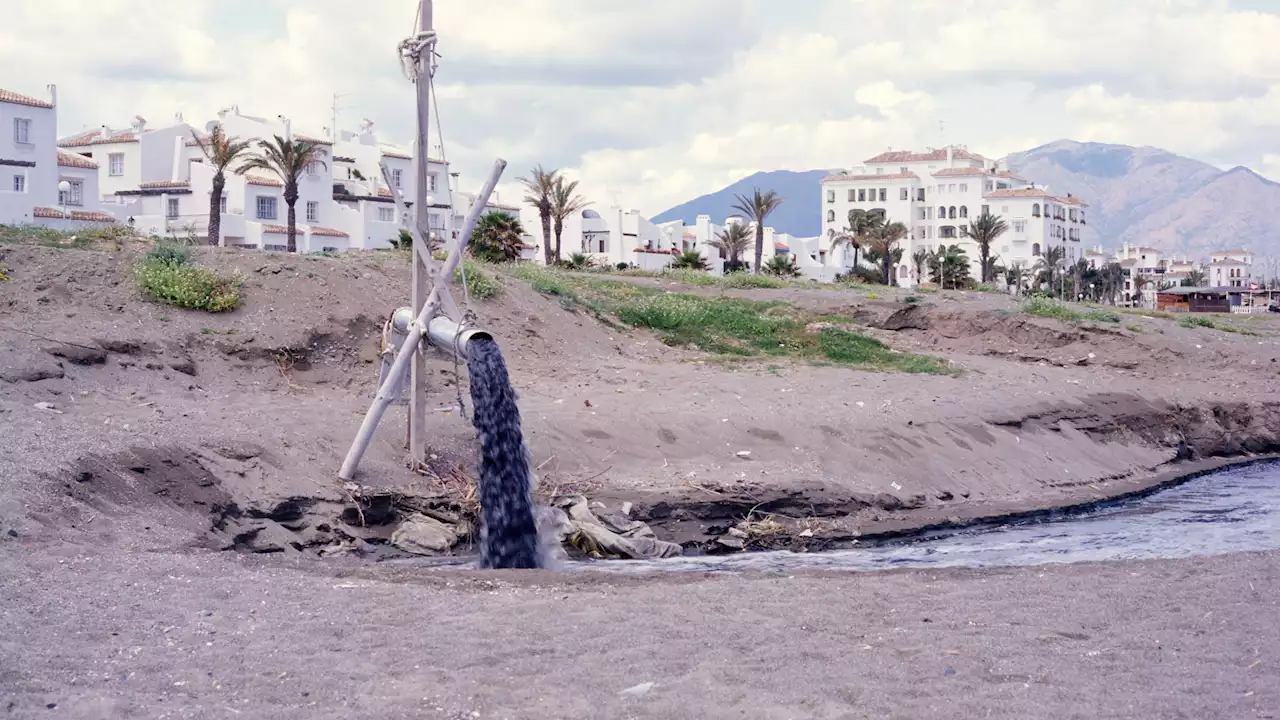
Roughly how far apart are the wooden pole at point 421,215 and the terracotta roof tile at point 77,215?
3484 centimetres

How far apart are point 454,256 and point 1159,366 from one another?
20.6m

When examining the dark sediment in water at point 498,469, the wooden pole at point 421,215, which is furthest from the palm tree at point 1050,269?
the dark sediment in water at point 498,469

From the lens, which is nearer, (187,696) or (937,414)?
(187,696)

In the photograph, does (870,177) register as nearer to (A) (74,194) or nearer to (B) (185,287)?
(A) (74,194)

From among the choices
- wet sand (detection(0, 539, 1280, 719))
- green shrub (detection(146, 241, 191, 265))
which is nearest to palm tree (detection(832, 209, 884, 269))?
green shrub (detection(146, 241, 191, 265))

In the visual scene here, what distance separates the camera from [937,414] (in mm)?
19578

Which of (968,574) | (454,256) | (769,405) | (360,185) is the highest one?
(360,185)

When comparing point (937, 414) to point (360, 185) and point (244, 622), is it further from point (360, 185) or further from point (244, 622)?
point (360, 185)

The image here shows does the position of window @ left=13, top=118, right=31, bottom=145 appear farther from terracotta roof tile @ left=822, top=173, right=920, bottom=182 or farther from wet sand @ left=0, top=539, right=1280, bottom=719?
terracotta roof tile @ left=822, top=173, right=920, bottom=182

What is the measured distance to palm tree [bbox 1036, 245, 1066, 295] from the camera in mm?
93688

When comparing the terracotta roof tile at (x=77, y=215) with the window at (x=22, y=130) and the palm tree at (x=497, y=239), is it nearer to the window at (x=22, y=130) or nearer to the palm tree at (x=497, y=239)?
the window at (x=22, y=130)

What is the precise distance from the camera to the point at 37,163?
162 feet

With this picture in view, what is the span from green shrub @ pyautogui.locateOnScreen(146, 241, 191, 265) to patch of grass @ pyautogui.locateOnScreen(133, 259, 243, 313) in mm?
Answer: 139

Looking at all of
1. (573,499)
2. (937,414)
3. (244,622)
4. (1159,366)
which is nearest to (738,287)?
(1159,366)
